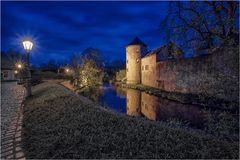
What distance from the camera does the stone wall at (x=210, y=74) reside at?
11866 mm

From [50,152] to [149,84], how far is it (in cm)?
2396

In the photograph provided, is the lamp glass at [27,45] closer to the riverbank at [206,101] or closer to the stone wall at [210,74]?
the riverbank at [206,101]

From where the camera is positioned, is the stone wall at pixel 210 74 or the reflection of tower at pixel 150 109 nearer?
the reflection of tower at pixel 150 109

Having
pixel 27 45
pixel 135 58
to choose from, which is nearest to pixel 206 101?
pixel 27 45

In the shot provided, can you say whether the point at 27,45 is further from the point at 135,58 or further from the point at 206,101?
the point at 135,58

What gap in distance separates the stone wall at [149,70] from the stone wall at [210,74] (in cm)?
496

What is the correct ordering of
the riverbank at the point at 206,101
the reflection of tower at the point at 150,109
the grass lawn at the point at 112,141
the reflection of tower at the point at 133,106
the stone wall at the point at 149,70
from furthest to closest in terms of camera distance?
1. the stone wall at the point at 149,70
2. the reflection of tower at the point at 133,106
3. the riverbank at the point at 206,101
4. the reflection of tower at the point at 150,109
5. the grass lawn at the point at 112,141

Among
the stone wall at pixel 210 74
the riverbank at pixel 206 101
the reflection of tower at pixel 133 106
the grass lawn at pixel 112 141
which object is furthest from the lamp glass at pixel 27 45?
the stone wall at pixel 210 74

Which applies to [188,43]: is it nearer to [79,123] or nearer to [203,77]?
[203,77]

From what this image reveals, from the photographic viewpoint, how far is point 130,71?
Answer: 34719 mm

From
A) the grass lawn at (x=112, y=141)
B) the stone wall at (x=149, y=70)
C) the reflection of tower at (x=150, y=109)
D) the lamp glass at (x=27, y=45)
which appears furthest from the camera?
the stone wall at (x=149, y=70)

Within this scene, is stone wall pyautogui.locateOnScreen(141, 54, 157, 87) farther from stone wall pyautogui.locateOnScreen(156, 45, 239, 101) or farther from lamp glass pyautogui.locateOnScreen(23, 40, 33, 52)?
lamp glass pyautogui.locateOnScreen(23, 40, 33, 52)

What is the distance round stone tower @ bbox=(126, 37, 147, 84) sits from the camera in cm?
3348

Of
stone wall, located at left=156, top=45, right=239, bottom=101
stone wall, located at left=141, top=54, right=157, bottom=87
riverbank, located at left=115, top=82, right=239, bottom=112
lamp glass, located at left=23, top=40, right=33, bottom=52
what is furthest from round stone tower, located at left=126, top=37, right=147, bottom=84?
lamp glass, located at left=23, top=40, right=33, bottom=52
